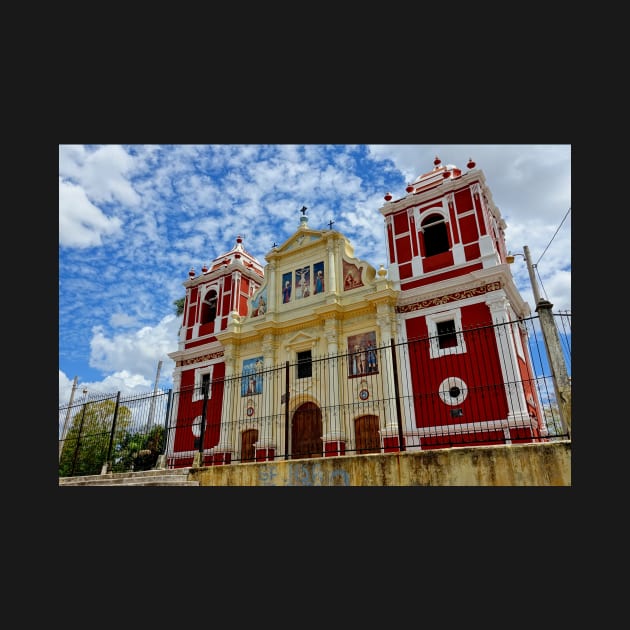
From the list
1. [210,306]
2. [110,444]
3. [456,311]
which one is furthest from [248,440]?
[456,311]

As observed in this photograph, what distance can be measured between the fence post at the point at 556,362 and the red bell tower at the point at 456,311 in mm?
5135

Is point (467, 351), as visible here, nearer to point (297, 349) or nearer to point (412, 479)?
point (297, 349)

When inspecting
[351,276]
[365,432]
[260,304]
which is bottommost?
[365,432]

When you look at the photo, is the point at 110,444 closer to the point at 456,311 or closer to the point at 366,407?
the point at 366,407

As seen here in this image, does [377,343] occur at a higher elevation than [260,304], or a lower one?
lower

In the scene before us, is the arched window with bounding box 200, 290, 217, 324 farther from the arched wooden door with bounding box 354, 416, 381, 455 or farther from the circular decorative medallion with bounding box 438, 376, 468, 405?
the circular decorative medallion with bounding box 438, 376, 468, 405

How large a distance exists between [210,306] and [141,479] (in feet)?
43.8

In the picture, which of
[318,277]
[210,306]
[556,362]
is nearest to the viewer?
Result: [556,362]

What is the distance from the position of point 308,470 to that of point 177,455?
504 inches

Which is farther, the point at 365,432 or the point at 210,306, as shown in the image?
the point at 210,306

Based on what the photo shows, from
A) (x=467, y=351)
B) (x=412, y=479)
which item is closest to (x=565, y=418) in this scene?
(x=412, y=479)

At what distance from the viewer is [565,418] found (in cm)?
542

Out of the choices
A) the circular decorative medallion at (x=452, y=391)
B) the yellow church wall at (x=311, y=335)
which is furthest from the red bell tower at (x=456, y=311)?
the yellow church wall at (x=311, y=335)

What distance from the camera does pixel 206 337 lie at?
20.3m
